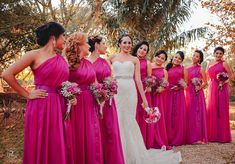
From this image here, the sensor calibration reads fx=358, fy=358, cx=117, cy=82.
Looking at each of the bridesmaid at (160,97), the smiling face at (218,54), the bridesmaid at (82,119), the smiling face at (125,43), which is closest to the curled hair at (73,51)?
the bridesmaid at (82,119)

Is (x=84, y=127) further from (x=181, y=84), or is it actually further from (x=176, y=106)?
(x=176, y=106)

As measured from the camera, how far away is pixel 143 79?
27.2 ft

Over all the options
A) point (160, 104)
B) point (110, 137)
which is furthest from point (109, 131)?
point (160, 104)

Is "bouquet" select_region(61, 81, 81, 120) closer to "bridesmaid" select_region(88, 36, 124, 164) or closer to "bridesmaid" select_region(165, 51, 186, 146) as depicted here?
"bridesmaid" select_region(88, 36, 124, 164)

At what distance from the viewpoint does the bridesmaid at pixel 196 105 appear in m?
9.66

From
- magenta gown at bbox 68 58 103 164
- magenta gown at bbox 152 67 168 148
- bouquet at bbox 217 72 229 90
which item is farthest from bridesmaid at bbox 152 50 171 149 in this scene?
magenta gown at bbox 68 58 103 164

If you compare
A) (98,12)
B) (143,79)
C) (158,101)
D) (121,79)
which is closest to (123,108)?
(121,79)

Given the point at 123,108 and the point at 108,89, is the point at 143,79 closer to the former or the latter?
the point at 123,108

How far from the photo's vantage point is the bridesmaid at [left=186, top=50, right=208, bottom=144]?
966 cm

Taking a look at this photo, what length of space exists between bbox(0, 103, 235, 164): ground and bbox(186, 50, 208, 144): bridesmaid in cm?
65

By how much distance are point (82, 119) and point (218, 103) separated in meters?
5.76

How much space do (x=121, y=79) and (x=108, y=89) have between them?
1427mm

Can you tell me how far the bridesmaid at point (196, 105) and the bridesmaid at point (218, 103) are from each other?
38 cm

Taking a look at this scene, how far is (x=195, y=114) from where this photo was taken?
9789 mm
